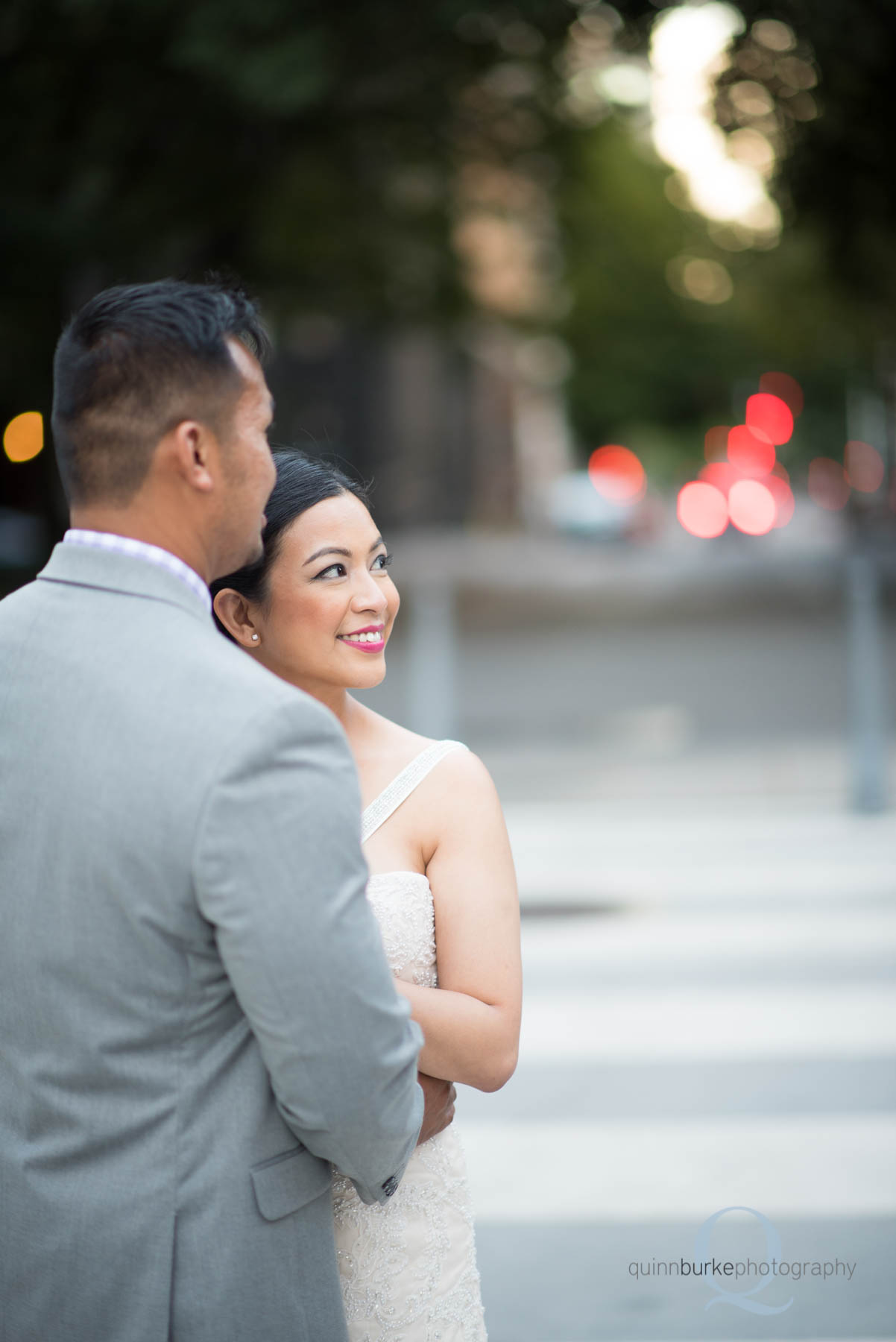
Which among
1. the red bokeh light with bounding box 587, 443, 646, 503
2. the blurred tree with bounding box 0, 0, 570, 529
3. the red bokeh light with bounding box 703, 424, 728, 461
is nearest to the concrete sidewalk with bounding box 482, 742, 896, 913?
the blurred tree with bounding box 0, 0, 570, 529

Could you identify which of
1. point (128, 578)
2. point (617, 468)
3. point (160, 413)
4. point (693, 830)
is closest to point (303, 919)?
point (128, 578)

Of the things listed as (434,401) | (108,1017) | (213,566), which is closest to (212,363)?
(213,566)

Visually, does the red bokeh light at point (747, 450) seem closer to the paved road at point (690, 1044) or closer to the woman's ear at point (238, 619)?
the paved road at point (690, 1044)

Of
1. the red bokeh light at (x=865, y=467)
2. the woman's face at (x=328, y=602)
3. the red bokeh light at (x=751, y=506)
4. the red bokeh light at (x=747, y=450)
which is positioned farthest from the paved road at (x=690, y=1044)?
the red bokeh light at (x=747, y=450)

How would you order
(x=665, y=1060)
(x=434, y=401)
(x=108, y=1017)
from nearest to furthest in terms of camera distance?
(x=108, y=1017) < (x=665, y=1060) < (x=434, y=401)

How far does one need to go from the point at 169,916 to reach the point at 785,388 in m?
66.7

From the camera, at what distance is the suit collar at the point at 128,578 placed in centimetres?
166

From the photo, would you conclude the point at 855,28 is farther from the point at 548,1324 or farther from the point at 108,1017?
the point at 108,1017

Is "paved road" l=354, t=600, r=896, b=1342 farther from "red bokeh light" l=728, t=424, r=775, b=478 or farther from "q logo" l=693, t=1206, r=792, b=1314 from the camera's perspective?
"red bokeh light" l=728, t=424, r=775, b=478

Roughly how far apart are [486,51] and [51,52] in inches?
179

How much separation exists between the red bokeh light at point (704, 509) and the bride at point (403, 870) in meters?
39.0

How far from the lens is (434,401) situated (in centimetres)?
4347

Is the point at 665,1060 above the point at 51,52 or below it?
below

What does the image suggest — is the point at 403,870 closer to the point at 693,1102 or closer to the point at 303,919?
the point at 303,919
